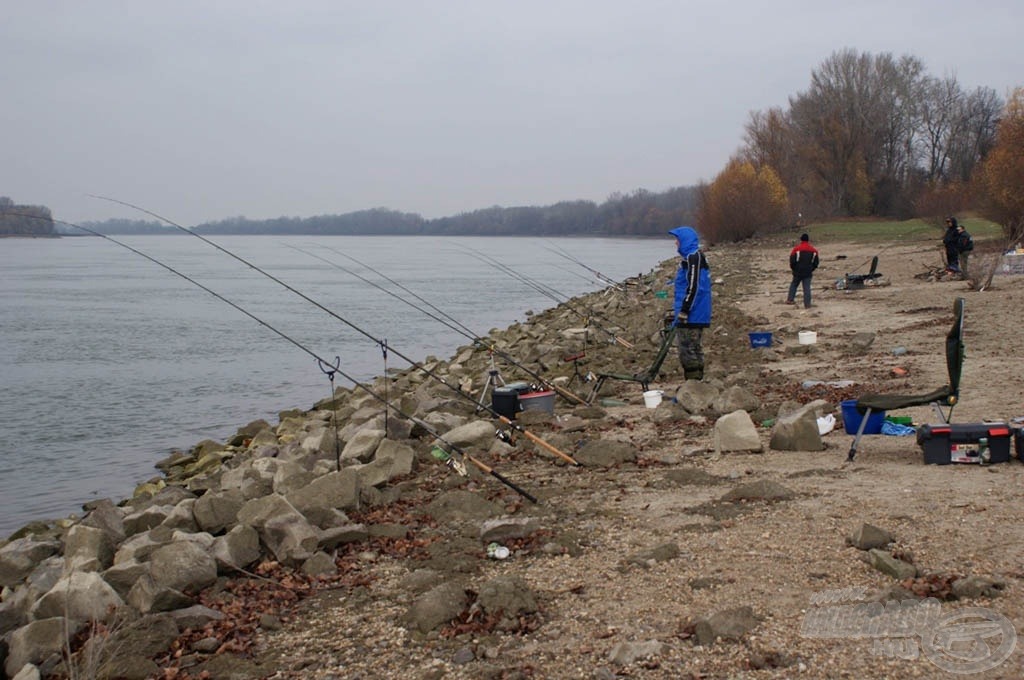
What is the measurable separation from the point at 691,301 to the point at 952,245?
35.4 feet

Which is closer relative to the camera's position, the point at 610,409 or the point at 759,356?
the point at 610,409

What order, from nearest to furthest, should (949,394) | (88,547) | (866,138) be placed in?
(88,547)
(949,394)
(866,138)

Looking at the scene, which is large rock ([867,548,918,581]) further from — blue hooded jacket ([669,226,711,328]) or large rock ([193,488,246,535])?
blue hooded jacket ([669,226,711,328])

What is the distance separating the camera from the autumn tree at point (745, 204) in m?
51.8

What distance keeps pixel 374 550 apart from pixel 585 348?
8304 mm

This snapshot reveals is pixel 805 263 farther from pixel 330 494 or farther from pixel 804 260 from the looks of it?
pixel 330 494

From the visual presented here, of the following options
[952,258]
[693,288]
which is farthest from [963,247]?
[693,288]

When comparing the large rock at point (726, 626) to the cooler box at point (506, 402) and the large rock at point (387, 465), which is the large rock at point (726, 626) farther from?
the cooler box at point (506, 402)

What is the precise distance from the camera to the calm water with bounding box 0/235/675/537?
11.0 metres

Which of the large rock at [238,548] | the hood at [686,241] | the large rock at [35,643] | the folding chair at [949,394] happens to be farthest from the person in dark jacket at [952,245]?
the large rock at [35,643]

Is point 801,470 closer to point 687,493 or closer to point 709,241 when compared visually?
point 687,493

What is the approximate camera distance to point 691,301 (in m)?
9.04

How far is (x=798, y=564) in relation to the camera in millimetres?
4367

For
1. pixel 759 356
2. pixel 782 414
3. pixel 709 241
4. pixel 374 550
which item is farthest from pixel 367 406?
pixel 709 241
